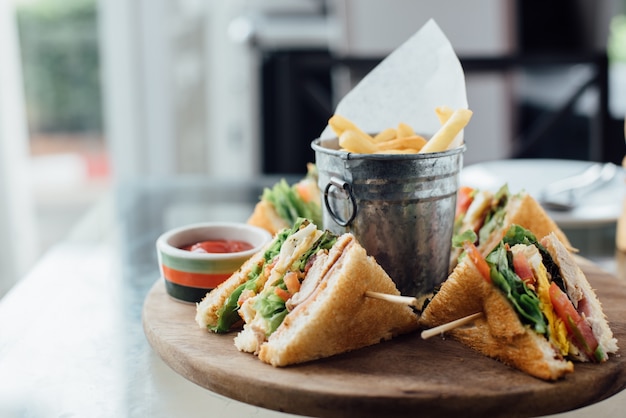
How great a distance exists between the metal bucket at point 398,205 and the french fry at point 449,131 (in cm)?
3

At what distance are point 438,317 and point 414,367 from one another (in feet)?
0.62

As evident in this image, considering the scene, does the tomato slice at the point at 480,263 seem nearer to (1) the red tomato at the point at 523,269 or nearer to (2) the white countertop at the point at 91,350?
(1) the red tomato at the point at 523,269

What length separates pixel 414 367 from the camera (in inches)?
58.7

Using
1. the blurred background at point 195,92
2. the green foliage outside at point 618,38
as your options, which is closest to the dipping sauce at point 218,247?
the blurred background at point 195,92

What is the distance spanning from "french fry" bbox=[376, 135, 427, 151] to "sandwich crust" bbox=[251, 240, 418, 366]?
1.00 feet

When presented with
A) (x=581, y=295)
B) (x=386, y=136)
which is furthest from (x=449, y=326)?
(x=386, y=136)

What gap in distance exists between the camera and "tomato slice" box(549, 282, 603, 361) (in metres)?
1.49

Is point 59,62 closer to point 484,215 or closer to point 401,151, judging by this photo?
point 484,215

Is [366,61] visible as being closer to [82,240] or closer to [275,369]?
[82,240]

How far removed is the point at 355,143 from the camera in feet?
5.68

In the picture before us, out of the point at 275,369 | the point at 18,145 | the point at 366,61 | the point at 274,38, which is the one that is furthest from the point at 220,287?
the point at 274,38

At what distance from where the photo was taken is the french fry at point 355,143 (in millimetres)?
1721

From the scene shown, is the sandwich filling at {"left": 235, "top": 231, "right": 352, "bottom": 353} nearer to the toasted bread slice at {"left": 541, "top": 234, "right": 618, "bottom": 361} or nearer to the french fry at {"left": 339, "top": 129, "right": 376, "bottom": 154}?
the french fry at {"left": 339, "top": 129, "right": 376, "bottom": 154}

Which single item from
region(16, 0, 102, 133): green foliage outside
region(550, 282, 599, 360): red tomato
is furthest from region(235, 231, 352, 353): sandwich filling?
region(16, 0, 102, 133): green foliage outside
